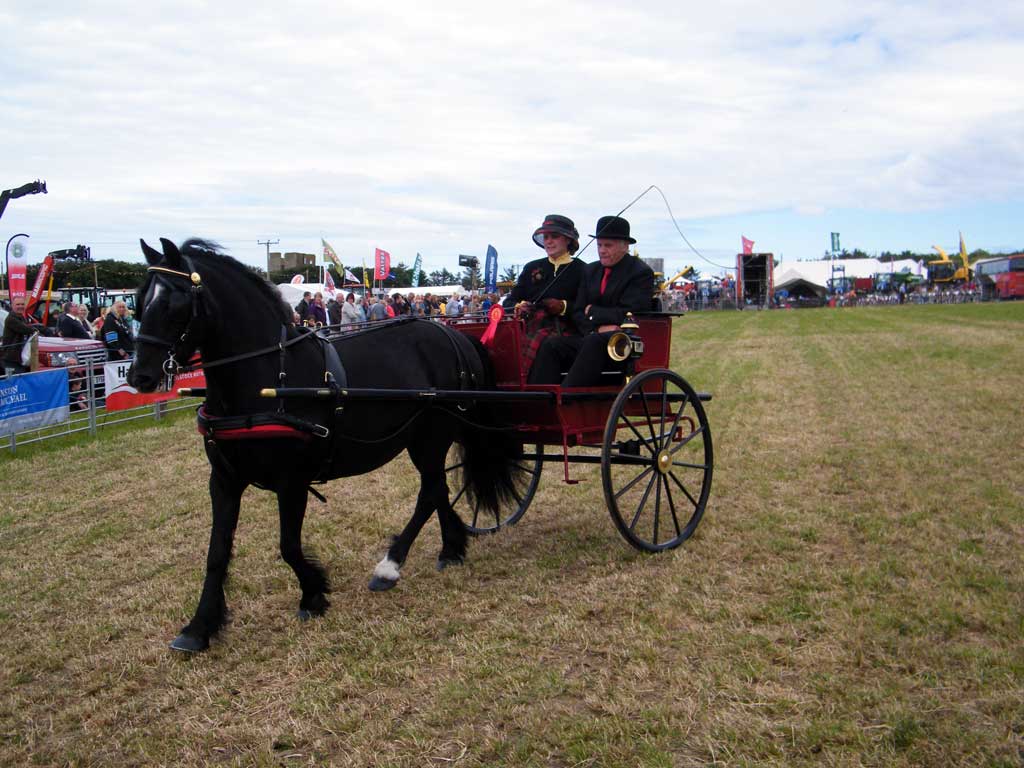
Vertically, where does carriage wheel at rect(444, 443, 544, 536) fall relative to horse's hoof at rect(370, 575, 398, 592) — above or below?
above

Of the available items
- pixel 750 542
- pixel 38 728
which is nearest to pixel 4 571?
pixel 38 728

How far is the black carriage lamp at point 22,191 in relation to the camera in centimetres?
1622

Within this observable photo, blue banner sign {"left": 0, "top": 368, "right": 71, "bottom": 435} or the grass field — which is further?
blue banner sign {"left": 0, "top": 368, "right": 71, "bottom": 435}

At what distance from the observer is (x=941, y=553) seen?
213 inches

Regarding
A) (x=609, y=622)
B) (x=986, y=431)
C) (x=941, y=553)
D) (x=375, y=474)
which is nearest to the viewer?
(x=609, y=622)

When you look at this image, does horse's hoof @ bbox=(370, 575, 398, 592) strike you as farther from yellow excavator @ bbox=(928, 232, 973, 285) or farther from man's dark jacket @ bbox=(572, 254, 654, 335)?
yellow excavator @ bbox=(928, 232, 973, 285)

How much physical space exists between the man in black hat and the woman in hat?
8cm

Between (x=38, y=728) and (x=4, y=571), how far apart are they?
2.68 m

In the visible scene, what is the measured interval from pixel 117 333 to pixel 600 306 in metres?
11.0

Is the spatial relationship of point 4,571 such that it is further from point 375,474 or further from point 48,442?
point 48,442

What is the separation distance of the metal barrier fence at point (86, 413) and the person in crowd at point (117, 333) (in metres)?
0.61

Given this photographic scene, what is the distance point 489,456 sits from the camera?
614 centimetres

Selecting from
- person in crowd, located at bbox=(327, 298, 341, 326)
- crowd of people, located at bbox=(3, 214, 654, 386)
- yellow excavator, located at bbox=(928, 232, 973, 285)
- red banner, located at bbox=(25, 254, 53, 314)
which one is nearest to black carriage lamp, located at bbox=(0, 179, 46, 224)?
red banner, located at bbox=(25, 254, 53, 314)

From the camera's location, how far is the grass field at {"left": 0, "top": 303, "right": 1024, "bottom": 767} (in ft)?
11.2
